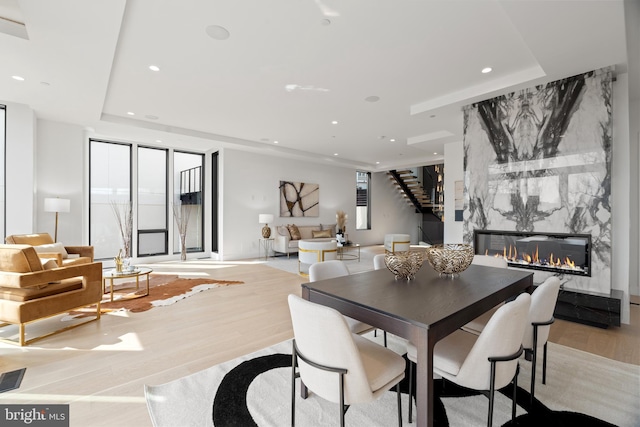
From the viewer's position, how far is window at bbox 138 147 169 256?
268 inches

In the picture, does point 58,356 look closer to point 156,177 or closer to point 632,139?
point 156,177

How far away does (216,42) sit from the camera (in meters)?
2.90

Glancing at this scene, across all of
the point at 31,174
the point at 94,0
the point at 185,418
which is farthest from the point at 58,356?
the point at 31,174

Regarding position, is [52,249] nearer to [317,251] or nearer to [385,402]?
[317,251]

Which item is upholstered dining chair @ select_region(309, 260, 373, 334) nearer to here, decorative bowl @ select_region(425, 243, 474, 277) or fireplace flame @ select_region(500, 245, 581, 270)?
decorative bowl @ select_region(425, 243, 474, 277)

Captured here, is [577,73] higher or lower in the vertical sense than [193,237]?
higher

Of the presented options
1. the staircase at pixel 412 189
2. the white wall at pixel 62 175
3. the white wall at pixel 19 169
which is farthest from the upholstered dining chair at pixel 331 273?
the staircase at pixel 412 189

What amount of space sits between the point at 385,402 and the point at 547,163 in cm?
355

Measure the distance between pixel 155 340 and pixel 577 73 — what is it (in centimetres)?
531

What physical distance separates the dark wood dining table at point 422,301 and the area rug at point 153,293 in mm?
2944

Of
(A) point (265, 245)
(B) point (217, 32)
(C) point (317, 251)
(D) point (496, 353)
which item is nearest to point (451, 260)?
(D) point (496, 353)

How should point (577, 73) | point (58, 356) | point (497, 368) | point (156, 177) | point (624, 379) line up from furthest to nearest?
point (156, 177)
point (577, 73)
point (58, 356)
point (624, 379)
point (497, 368)

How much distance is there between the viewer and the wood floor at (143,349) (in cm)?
187

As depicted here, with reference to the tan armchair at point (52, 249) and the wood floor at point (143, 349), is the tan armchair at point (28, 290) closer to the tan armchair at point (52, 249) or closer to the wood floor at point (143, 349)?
the wood floor at point (143, 349)
